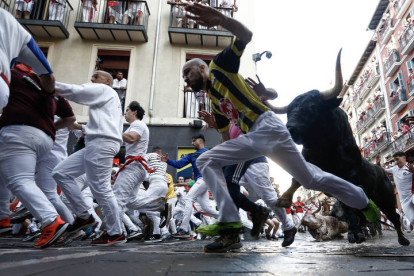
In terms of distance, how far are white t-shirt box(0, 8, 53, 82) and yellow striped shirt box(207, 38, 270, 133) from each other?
4.67ft

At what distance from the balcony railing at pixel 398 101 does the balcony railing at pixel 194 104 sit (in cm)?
2082

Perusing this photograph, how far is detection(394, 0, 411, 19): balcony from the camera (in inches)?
1032

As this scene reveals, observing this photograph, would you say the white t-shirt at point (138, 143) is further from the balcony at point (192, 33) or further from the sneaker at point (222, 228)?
the balcony at point (192, 33)

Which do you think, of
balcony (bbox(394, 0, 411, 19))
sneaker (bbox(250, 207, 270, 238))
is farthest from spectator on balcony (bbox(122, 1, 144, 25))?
balcony (bbox(394, 0, 411, 19))

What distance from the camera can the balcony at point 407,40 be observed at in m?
24.8

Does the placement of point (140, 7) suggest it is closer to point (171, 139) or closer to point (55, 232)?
point (171, 139)

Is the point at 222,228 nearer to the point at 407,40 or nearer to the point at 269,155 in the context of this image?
the point at 269,155

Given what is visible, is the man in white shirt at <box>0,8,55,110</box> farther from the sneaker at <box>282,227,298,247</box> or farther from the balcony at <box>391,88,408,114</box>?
the balcony at <box>391,88,408,114</box>

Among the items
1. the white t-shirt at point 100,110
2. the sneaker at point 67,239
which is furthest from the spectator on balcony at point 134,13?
the sneaker at point 67,239

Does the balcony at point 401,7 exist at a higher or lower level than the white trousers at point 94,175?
higher

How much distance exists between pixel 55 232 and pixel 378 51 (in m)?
36.2

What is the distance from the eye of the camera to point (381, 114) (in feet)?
105

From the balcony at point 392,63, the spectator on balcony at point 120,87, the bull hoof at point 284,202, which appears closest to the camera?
the bull hoof at point 284,202

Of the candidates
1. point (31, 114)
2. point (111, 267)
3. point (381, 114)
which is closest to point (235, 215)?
point (111, 267)
